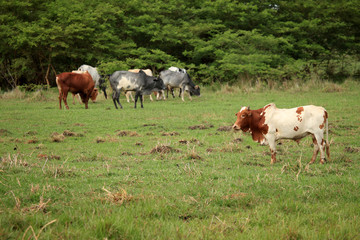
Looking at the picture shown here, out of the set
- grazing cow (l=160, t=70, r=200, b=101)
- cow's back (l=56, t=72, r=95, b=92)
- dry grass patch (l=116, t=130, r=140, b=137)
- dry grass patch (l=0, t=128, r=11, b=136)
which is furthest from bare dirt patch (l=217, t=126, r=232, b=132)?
grazing cow (l=160, t=70, r=200, b=101)

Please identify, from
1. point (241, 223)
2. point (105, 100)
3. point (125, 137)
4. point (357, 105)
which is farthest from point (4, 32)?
point (241, 223)

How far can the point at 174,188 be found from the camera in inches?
207

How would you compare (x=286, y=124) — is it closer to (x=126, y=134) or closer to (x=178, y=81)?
(x=126, y=134)

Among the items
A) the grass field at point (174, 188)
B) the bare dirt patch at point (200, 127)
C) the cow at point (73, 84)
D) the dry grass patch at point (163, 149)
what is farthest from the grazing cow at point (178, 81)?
the dry grass patch at point (163, 149)

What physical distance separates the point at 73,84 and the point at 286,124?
1266 centimetres

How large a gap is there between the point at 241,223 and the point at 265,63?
24.6m

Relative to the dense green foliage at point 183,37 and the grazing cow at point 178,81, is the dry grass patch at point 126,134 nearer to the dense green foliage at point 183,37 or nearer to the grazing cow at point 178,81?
the grazing cow at point 178,81

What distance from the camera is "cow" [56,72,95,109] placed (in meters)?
17.5

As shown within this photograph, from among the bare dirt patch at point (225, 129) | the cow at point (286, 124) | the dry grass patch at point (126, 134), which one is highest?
the cow at point (286, 124)

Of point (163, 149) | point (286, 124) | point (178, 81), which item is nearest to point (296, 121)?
point (286, 124)

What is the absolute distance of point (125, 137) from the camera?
10.3 m

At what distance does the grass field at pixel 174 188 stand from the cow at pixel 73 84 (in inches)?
266

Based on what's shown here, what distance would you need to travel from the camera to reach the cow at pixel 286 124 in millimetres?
7055

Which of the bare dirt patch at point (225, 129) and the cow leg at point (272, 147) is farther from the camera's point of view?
the bare dirt patch at point (225, 129)
